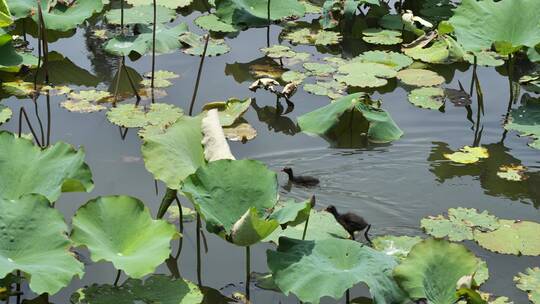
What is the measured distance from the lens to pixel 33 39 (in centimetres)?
577

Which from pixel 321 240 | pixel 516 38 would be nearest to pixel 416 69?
pixel 516 38

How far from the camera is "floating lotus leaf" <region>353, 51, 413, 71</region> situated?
17.8 feet

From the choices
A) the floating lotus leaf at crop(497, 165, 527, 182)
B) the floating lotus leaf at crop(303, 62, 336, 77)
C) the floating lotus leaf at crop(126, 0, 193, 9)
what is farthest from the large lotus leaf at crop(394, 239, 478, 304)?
the floating lotus leaf at crop(126, 0, 193, 9)

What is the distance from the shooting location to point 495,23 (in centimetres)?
496

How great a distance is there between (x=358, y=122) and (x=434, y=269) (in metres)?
1.71

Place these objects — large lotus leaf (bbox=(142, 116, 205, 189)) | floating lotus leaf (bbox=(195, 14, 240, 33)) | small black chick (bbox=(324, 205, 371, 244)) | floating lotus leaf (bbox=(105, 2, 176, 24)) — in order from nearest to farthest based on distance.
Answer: large lotus leaf (bbox=(142, 116, 205, 189)) < small black chick (bbox=(324, 205, 371, 244)) < floating lotus leaf (bbox=(105, 2, 176, 24)) < floating lotus leaf (bbox=(195, 14, 240, 33))

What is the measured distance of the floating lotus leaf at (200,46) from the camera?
5641 millimetres

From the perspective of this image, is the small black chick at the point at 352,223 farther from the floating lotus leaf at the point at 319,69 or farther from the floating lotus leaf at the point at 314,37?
the floating lotus leaf at the point at 314,37

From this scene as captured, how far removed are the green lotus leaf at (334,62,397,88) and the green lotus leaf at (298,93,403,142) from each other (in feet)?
1.66

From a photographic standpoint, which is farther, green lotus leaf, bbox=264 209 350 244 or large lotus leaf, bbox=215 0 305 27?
large lotus leaf, bbox=215 0 305 27

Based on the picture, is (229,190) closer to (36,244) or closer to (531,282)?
(36,244)

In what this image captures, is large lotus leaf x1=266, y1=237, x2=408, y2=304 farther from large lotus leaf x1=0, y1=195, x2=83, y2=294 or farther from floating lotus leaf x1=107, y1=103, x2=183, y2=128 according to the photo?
floating lotus leaf x1=107, y1=103, x2=183, y2=128

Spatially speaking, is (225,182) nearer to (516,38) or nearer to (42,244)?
(42,244)

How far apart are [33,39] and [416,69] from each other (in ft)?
8.10
